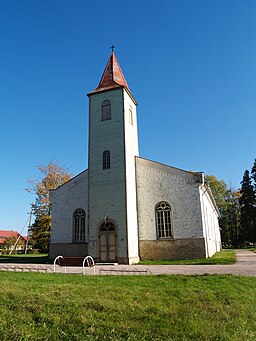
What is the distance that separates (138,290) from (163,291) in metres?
0.67

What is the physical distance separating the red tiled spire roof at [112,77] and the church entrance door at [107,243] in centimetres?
1105

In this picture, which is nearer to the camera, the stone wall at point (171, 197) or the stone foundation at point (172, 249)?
the stone foundation at point (172, 249)

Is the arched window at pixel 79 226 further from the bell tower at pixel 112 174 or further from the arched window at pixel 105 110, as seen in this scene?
the arched window at pixel 105 110

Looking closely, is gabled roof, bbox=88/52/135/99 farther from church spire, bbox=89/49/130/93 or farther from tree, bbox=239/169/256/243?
tree, bbox=239/169/256/243


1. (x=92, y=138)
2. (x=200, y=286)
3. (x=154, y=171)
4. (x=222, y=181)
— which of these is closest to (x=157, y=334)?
(x=200, y=286)

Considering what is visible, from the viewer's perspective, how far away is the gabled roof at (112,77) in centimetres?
2329

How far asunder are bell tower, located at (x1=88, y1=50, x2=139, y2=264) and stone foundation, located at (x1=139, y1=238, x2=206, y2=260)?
2.42 feet

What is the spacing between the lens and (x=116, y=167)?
20.8m


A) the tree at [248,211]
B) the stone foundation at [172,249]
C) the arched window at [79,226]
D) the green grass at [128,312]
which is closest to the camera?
the green grass at [128,312]

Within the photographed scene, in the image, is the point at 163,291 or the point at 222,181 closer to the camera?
the point at 163,291

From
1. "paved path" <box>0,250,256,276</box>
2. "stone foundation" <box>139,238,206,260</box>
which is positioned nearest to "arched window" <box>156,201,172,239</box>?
"stone foundation" <box>139,238,206,260</box>

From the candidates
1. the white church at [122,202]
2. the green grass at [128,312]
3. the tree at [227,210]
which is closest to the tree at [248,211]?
the tree at [227,210]

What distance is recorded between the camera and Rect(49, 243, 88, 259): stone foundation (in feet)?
Result: 70.5

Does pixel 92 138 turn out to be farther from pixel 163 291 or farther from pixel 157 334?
pixel 157 334
